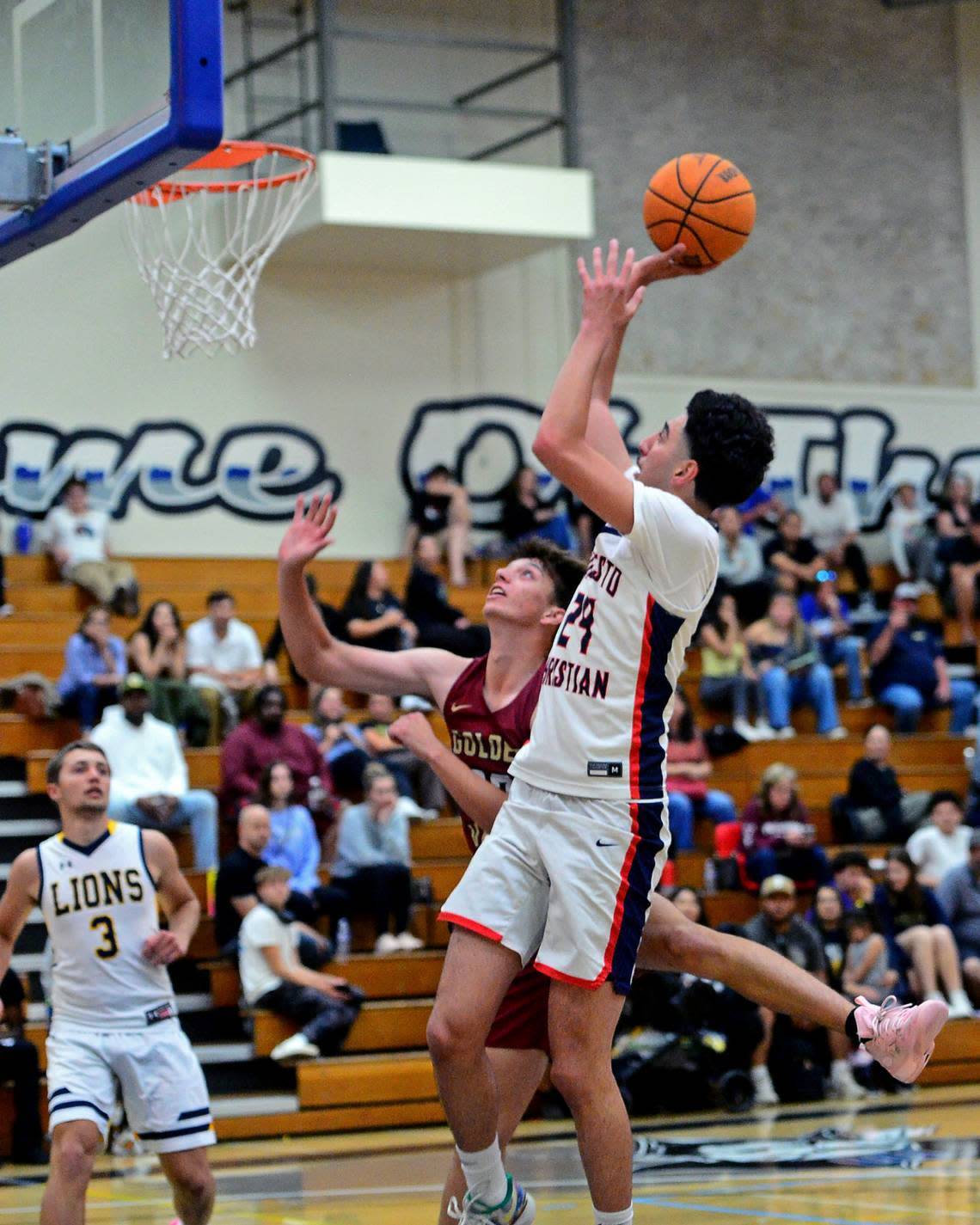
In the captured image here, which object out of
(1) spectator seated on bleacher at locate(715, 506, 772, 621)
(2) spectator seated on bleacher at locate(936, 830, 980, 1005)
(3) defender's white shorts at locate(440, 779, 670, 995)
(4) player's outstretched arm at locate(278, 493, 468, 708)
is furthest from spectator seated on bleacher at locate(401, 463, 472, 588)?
(3) defender's white shorts at locate(440, 779, 670, 995)

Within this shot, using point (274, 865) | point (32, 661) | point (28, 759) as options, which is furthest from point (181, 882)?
point (32, 661)

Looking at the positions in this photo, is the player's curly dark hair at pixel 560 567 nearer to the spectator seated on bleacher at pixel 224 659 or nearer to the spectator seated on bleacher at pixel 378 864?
the spectator seated on bleacher at pixel 378 864

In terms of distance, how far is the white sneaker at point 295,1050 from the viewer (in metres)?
11.0

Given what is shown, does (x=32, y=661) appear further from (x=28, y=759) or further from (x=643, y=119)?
(x=643, y=119)

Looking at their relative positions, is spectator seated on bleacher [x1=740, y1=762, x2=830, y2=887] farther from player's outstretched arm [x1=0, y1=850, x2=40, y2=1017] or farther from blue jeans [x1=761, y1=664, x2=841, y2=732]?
player's outstretched arm [x1=0, y1=850, x2=40, y2=1017]

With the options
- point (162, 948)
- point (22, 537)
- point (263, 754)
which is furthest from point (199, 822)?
point (162, 948)

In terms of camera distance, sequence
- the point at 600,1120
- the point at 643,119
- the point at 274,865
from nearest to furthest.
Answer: the point at 600,1120 < the point at 274,865 < the point at 643,119

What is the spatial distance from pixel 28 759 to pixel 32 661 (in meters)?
1.14

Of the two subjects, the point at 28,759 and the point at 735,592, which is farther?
the point at 735,592

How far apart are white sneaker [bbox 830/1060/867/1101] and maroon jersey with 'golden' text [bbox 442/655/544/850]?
6.89m

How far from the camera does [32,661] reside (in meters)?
13.7

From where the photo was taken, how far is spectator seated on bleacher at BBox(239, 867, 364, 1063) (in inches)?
439

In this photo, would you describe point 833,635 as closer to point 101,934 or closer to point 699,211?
point 101,934

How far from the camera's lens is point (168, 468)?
16.5 m
